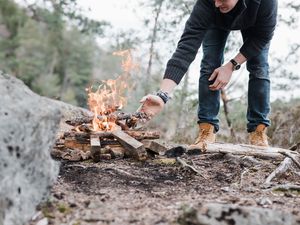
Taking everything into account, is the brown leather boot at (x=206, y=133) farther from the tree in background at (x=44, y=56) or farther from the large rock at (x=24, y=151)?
the tree in background at (x=44, y=56)

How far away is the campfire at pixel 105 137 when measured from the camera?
375cm

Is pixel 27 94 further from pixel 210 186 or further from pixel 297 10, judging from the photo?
pixel 297 10

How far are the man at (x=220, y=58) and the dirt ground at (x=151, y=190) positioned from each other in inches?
21.0

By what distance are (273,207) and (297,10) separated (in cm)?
745

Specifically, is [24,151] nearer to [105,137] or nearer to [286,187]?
[286,187]

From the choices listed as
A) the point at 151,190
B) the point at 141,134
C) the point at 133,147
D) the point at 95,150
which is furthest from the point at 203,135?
the point at 151,190

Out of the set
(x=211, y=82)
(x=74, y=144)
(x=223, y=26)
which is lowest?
(x=74, y=144)

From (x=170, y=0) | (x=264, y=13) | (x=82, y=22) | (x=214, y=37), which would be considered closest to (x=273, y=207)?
(x=264, y=13)

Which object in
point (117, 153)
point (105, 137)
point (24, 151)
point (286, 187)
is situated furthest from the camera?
point (105, 137)

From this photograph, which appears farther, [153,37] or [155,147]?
[153,37]

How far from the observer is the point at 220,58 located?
4332mm

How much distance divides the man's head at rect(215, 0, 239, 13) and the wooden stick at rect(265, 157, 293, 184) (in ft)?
4.58

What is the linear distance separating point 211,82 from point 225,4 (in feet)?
3.46

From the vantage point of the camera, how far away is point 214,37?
4.29 m
